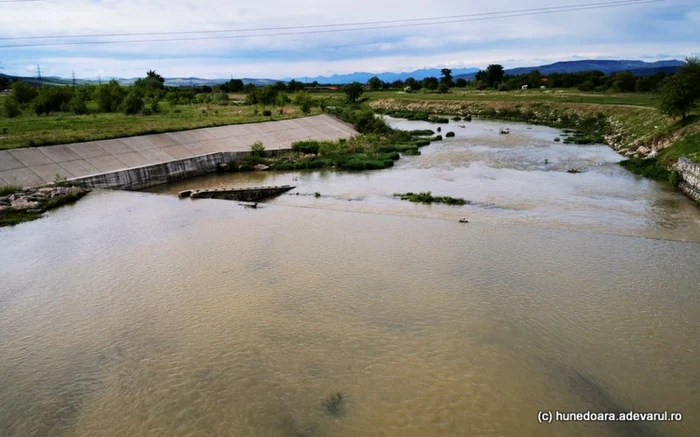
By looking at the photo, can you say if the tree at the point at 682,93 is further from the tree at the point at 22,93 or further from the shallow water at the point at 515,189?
the tree at the point at 22,93

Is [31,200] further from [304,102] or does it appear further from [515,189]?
[304,102]

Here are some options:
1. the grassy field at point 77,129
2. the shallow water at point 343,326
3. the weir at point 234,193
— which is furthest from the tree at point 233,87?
the shallow water at point 343,326

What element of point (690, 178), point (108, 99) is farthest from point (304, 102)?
point (690, 178)

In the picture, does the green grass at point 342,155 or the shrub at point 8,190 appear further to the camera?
the green grass at point 342,155

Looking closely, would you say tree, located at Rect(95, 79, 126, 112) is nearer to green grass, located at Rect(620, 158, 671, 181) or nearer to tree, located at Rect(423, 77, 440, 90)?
green grass, located at Rect(620, 158, 671, 181)

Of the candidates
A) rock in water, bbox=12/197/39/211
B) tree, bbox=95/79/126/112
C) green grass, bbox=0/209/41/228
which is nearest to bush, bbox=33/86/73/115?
tree, bbox=95/79/126/112

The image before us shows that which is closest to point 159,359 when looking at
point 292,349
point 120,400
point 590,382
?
point 120,400

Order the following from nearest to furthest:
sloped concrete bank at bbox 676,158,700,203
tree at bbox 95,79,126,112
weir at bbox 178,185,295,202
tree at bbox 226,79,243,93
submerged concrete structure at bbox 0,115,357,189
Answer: sloped concrete bank at bbox 676,158,700,203
weir at bbox 178,185,295,202
submerged concrete structure at bbox 0,115,357,189
tree at bbox 95,79,126,112
tree at bbox 226,79,243,93
